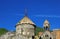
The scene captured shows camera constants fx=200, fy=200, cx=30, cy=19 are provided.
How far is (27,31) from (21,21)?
2.56 m

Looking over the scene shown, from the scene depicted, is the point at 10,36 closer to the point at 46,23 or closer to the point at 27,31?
the point at 27,31

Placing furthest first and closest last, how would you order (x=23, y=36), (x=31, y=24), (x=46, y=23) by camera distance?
(x=46, y=23), (x=31, y=24), (x=23, y=36)

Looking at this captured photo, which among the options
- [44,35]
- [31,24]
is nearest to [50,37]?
[44,35]

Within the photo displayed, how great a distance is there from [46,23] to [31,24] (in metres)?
5.06

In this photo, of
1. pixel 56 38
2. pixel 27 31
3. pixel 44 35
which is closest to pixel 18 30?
pixel 27 31

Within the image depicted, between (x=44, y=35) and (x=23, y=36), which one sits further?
(x=44, y=35)

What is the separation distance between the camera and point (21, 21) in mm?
42500

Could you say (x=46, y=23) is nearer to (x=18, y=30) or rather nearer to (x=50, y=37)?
(x=50, y=37)

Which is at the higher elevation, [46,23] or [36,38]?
[46,23]

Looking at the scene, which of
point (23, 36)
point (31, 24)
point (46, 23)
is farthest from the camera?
point (46, 23)

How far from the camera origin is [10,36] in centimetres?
4028

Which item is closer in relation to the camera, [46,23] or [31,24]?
[31,24]

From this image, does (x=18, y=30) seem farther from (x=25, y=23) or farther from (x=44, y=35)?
(x=44, y=35)

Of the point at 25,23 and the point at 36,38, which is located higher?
the point at 25,23
